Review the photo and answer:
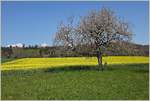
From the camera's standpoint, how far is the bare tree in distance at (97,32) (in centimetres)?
4619

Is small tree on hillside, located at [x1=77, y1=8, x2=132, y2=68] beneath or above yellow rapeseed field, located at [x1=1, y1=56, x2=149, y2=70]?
above

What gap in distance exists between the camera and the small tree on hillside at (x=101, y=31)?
46.2 meters

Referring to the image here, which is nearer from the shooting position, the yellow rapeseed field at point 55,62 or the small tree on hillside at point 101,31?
the small tree on hillside at point 101,31

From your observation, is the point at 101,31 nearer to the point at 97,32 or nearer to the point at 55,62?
the point at 97,32

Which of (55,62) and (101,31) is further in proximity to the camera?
(55,62)

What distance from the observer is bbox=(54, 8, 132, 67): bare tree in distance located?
4619cm

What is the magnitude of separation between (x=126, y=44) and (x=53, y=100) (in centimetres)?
3324

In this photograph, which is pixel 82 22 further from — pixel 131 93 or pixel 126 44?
pixel 131 93

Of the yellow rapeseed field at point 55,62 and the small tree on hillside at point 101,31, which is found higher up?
the small tree on hillside at point 101,31

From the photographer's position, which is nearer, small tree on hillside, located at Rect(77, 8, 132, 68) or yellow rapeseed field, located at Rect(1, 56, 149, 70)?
small tree on hillside, located at Rect(77, 8, 132, 68)

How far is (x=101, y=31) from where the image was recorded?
46312 millimetres

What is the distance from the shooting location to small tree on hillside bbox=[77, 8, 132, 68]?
151 feet

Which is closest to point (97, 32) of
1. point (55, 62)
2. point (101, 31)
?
point (101, 31)

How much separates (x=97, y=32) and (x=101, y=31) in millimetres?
610
